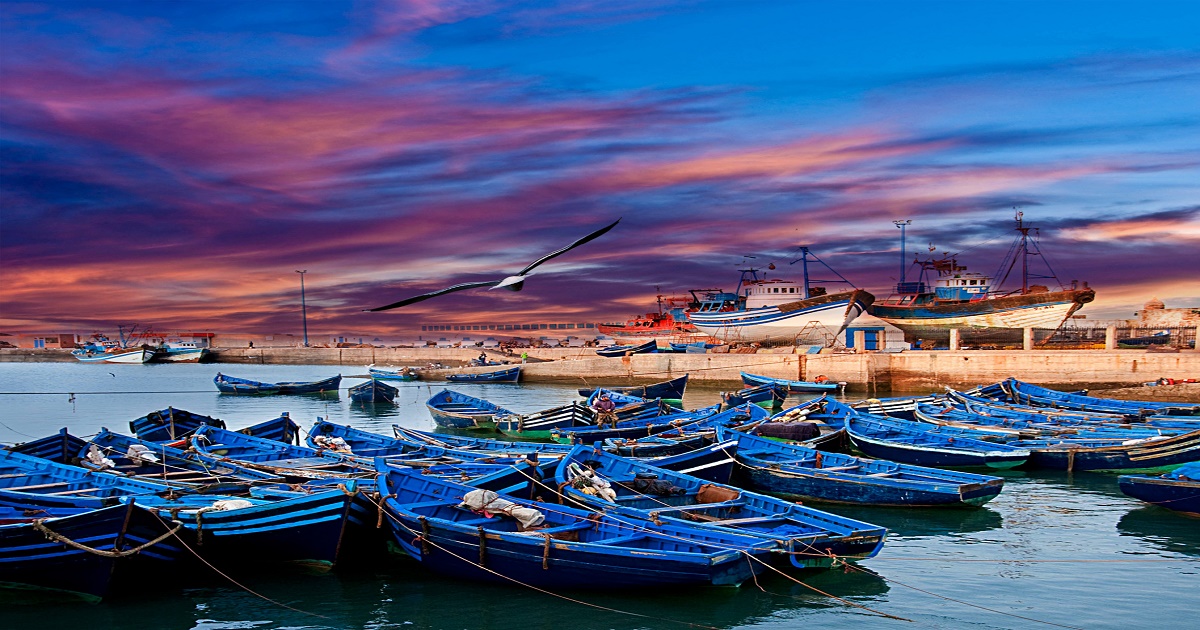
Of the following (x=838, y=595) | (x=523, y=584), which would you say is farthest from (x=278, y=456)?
(x=838, y=595)

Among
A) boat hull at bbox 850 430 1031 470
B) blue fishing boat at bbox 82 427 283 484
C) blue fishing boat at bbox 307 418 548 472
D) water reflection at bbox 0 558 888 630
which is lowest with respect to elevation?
water reflection at bbox 0 558 888 630

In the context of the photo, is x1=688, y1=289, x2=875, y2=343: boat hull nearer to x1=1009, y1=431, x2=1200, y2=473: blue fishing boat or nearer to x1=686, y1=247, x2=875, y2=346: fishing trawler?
x1=686, y1=247, x2=875, y2=346: fishing trawler

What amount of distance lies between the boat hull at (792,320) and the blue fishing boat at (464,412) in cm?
3688

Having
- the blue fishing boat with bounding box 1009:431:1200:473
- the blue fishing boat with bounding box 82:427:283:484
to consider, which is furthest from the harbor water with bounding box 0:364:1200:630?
the blue fishing boat with bounding box 1009:431:1200:473

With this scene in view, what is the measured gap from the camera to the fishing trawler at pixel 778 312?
220ft

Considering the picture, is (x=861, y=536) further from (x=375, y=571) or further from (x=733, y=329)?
(x=733, y=329)

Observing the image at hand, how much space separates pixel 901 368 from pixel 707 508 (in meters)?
38.0

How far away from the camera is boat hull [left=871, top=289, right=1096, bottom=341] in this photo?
6178cm

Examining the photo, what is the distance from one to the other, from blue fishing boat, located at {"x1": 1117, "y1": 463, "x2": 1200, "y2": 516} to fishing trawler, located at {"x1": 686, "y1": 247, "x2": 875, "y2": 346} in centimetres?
4721

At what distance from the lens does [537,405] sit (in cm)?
4606

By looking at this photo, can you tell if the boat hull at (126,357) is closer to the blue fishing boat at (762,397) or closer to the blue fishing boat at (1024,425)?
the blue fishing boat at (762,397)

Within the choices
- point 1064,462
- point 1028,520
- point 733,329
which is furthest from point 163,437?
point 733,329

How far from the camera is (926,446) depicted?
22891 millimetres

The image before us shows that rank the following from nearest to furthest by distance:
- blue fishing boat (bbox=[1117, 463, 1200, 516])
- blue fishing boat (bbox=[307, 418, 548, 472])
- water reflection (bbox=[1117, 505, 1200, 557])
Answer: water reflection (bbox=[1117, 505, 1200, 557])
blue fishing boat (bbox=[1117, 463, 1200, 516])
blue fishing boat (bbox=[307, 418, 548, 472])
